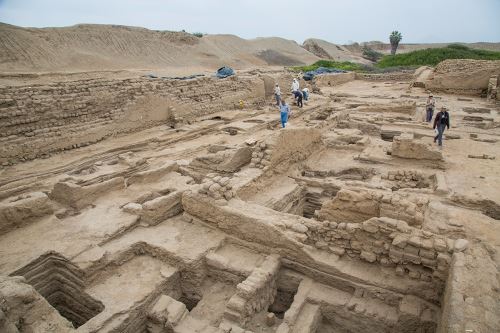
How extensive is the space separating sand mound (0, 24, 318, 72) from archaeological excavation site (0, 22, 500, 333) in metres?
11.9

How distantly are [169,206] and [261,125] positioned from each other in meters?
7.49

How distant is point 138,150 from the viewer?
11.2 meters

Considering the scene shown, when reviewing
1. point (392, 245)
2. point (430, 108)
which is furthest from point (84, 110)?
point (430, 108)

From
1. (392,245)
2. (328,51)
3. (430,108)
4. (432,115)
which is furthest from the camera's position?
(328,51)

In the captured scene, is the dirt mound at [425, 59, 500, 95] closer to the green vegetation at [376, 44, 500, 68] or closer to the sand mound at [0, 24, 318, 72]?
the green vegetation at [376, 44, 500, 68]

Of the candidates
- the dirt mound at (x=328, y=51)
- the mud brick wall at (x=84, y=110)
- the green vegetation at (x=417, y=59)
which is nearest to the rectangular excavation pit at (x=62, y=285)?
the mud brick wall at (x=84, y=110)

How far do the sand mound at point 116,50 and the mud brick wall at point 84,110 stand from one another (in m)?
10.3

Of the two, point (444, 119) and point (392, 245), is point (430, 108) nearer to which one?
point (444, 119)

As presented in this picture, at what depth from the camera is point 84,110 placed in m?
11.2

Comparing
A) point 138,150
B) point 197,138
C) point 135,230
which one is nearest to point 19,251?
point 135,230

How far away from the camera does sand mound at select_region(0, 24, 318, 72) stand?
20.2 meters

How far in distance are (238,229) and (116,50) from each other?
84.9ft

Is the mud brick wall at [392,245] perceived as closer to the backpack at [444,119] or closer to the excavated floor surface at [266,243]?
the excavated floor surface at [266,243]

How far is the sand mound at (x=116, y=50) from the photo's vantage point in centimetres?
2020
